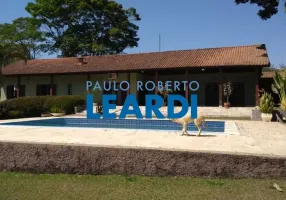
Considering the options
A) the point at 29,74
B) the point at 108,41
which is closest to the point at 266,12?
the point at 29,74

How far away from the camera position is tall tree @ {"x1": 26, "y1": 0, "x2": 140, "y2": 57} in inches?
1684

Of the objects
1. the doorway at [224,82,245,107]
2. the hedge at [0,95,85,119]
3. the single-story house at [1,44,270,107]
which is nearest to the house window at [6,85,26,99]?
the single-story house at [1,44,270,107]

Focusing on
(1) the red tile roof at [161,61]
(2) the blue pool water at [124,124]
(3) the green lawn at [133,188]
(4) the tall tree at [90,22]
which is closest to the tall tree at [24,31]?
(4) the tall tree at [90,22]

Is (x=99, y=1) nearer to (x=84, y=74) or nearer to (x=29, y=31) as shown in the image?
(x=29, y=31)

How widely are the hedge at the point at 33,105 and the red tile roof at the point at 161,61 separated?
5.38m

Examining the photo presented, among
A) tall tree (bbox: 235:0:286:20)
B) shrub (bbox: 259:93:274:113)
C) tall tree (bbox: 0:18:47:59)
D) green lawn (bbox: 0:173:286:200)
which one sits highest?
tall tree (bbox: 0:18:47:59)

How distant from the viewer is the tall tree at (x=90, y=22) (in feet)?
140

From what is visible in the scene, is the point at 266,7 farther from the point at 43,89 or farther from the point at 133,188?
the point at 43,89

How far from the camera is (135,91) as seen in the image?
27.8 m

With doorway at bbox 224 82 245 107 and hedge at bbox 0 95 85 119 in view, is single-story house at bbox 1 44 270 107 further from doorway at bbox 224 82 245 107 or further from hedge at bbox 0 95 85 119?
hedge at bbox 0 95 85 119

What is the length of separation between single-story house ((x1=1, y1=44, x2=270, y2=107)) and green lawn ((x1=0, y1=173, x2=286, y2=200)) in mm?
18386

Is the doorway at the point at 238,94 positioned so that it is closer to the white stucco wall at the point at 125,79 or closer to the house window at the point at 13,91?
the white stucco wall at the point at 125,79

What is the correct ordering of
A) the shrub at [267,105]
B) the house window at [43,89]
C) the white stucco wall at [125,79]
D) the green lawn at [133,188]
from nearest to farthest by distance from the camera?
1. the green lawn at [133,188]
2. the shrub at [267,105]
3. the white stucco wall at [125,79]
4. the house window at [43,89]

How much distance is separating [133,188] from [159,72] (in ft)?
75.6
